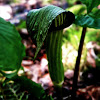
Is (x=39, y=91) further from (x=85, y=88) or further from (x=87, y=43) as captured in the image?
(x=87, y=43)

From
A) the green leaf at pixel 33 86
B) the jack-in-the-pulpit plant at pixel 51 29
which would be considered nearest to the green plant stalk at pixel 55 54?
the jack-in-the-pulpit plant at pixel 51 29

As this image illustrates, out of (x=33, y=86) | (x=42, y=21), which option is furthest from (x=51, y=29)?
(x=33, y=86)

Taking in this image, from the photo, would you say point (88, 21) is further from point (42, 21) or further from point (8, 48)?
point (8, 48)

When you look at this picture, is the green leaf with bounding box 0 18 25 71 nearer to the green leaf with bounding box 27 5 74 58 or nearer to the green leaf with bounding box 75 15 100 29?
the green leaf with bounding box 27 5 74 58

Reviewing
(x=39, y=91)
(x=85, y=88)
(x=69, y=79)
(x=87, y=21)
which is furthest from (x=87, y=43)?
(x=87, y=21)

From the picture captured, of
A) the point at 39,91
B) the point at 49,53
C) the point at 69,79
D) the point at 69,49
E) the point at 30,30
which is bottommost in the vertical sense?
the point at 69,79
